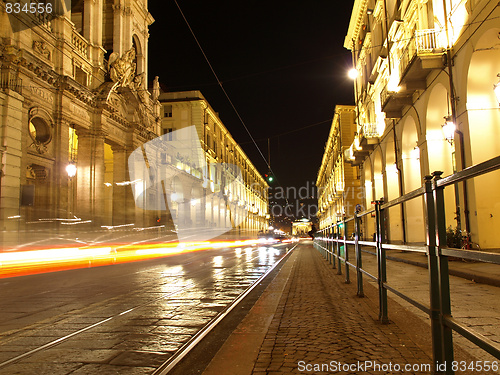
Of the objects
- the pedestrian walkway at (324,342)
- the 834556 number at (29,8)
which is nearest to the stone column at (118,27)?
the 834556 number at (29,8)

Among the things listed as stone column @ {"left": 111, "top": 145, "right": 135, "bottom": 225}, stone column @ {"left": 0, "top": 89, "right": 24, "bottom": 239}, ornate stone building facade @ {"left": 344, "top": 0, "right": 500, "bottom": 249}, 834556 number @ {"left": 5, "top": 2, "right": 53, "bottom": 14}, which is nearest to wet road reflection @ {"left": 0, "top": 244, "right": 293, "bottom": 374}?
ornate stone building facade @ {"left": 344, "top": 0, "right": 500, "bottom": 249}

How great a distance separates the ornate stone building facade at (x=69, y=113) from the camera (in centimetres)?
1830

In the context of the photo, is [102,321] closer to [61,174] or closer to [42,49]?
[61,174]

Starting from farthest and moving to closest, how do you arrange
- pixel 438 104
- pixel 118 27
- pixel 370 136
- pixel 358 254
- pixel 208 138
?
pixel 208 138 < pixel 118 27 < pixel 370 136 < pixel 438 104 < pixel 358 254

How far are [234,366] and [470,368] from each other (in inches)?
76.1

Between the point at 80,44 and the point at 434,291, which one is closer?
the point at 434,291

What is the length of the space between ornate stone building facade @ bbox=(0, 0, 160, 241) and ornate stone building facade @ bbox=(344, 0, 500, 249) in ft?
55.2

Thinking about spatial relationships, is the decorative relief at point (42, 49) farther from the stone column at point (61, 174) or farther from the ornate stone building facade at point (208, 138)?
the ornate stone building facade at point (208, 138)

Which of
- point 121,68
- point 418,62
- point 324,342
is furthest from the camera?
point 121,68

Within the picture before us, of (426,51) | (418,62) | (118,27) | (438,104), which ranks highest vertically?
(118,27)

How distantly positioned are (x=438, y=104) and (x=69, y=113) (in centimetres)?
2047

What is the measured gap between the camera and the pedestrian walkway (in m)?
3.39

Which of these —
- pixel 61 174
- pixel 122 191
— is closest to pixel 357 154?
pixel 122 191

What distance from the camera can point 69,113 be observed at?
23875 millimetres
